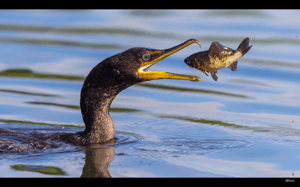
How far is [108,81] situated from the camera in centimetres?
783

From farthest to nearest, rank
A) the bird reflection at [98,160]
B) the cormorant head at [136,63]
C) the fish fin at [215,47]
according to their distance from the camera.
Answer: the cormorant head at [136,63], the fish fin at [215,47], the bird reflection at [98,160]

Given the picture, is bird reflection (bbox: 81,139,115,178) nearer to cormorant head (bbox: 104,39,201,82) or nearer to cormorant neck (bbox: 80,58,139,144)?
cormorant neck (bbox: 80,58,139,144)

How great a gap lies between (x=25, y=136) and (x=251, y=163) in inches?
107

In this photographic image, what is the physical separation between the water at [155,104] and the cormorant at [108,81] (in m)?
0.26

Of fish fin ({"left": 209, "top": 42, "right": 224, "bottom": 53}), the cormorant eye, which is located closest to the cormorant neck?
the cormorant eye

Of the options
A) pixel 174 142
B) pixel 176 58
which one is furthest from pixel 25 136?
pixel 176 58

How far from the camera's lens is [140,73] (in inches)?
305

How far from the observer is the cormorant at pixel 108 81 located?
7.70m

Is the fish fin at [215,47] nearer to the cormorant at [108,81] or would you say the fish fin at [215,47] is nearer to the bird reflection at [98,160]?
the cormorant at [108,81]

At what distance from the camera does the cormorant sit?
7695 millimetres

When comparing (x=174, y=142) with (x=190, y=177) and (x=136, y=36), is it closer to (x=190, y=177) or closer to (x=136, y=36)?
(x=190, y=177)

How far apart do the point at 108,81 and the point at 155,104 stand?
2.68 metres

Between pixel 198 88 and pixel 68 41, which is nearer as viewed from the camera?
pixel 198 88

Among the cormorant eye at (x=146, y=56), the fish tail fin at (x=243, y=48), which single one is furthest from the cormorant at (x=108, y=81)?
the fish tail fin at (x=243, y=48)
